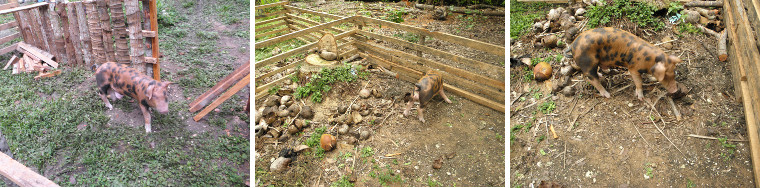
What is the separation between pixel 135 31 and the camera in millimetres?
5695

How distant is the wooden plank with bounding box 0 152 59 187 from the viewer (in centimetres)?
412

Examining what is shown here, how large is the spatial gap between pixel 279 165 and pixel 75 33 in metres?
5.59

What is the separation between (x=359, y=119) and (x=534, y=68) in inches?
109

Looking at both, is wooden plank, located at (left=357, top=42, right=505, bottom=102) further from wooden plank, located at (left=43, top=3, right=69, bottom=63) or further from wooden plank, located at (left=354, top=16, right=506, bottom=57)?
wooden plank, located at (left=43, top=3, right=69, bottom=63)

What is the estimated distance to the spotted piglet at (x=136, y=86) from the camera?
17.0 ft

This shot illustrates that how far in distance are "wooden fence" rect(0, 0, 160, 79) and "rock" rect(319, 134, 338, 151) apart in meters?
2.83

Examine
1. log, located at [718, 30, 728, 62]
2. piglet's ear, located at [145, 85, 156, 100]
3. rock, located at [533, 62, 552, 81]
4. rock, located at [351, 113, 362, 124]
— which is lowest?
rock, located at [351, 113, 362, 124]

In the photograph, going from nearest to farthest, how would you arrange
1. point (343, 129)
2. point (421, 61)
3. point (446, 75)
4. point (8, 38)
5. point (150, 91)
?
point (150, 91) → point (343, 129) → point (446, 75) → point (421, 61) → point (8, 38)

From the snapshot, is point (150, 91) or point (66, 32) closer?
point (150, 91)

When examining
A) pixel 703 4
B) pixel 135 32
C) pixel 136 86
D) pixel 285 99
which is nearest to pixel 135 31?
pixel 135 32

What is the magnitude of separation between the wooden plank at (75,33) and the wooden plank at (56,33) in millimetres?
199

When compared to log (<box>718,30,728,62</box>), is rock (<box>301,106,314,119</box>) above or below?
below

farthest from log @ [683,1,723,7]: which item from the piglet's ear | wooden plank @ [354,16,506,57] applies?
the piglet's ear

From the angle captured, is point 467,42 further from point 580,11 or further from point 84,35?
point 84,35
